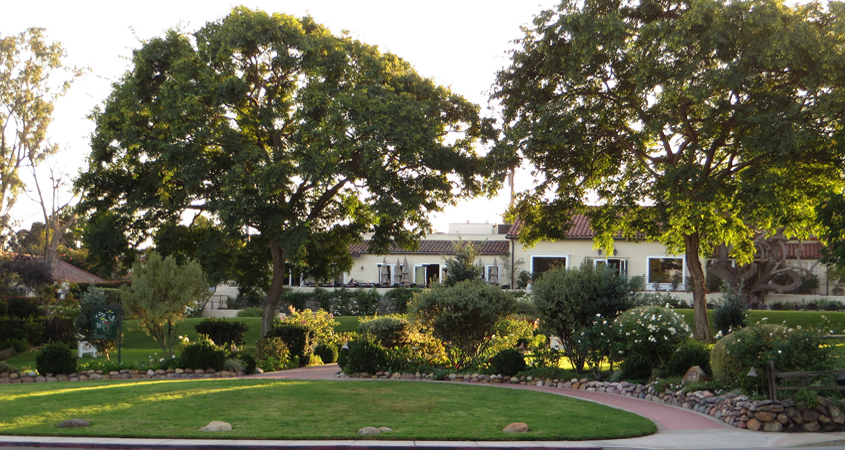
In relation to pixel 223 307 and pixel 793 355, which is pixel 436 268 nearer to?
pixel 223 307

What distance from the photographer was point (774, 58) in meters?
18.8

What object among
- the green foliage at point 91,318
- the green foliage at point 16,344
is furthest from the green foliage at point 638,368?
the green foliage at point 16,344

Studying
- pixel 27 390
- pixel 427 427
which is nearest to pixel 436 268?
pixel 27 390

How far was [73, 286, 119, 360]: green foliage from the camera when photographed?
73.9ft

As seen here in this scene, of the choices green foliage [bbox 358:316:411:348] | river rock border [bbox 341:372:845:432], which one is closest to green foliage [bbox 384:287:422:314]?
green foliage [bbox 358:316:411:348]

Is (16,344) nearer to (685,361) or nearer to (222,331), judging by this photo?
(222,331)

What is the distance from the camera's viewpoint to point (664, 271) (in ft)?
132

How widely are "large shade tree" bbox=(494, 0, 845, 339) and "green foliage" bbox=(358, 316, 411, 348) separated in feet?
20.8

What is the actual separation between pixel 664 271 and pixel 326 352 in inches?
944

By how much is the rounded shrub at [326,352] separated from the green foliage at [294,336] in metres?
0.73

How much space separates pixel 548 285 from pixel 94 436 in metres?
11.0

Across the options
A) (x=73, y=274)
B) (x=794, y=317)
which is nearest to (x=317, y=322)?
(x=794, y=317)

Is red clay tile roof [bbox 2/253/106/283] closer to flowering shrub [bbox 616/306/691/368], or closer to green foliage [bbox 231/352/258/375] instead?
green foliage [bbox 231/352/258/375]

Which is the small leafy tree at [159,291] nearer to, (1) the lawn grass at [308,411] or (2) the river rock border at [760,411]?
(1) the lawn grass at [308,411]
